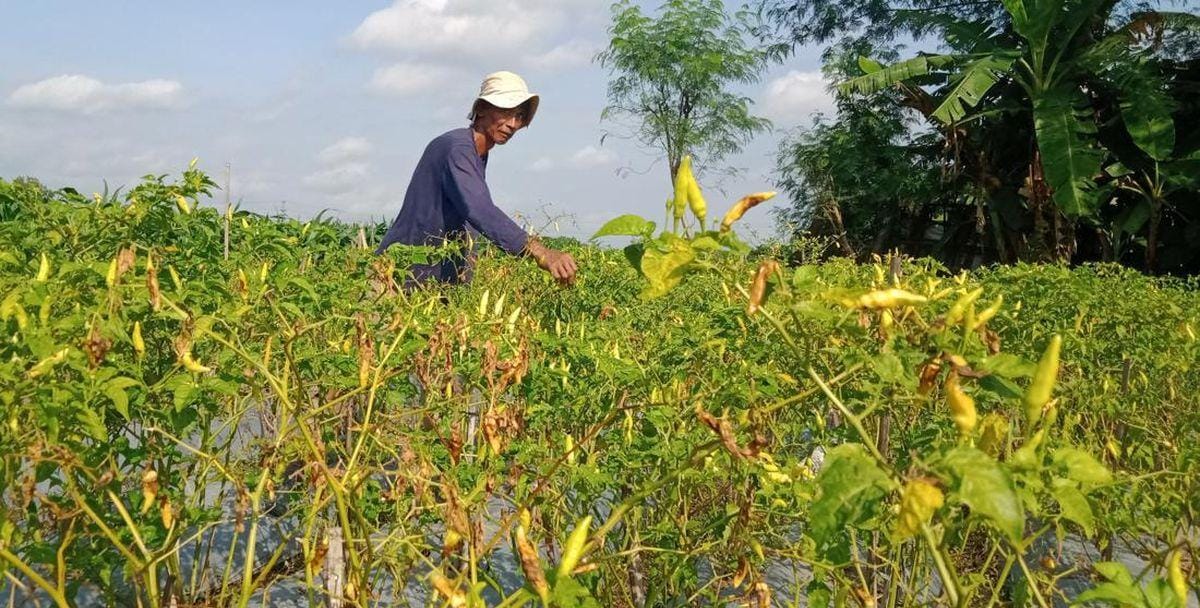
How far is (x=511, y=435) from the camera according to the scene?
180cm

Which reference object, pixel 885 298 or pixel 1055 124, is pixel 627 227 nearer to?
pixel 885 298

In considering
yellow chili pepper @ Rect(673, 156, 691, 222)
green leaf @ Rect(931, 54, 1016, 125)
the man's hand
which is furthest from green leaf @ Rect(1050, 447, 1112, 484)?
→ green leaf @ Rect(931, 54, 1016, 125)

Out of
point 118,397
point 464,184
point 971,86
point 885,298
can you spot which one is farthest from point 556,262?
point 971,86

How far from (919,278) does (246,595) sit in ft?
7.40

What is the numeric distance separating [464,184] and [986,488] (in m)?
3.19

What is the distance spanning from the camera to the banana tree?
10414mm

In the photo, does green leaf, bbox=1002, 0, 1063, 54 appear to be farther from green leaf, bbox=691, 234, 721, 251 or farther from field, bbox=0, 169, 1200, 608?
green leaf, bbox=691, 234, 721, 251

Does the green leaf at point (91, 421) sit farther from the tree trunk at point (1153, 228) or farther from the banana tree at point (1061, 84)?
the tree trunk at point (1153, 228)

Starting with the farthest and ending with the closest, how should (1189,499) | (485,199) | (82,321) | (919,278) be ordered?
(485,199) → (919,278) → (1189,499) → (82,321)

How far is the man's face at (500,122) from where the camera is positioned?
4066 mm

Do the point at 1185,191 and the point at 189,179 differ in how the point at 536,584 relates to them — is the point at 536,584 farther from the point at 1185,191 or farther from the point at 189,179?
the point at 1185,191

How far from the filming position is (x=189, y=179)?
2.11 meters

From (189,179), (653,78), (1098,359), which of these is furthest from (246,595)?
(653,78)

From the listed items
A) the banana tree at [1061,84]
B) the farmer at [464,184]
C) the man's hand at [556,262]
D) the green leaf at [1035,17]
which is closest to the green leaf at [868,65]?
the banana tree at [1061,84]
